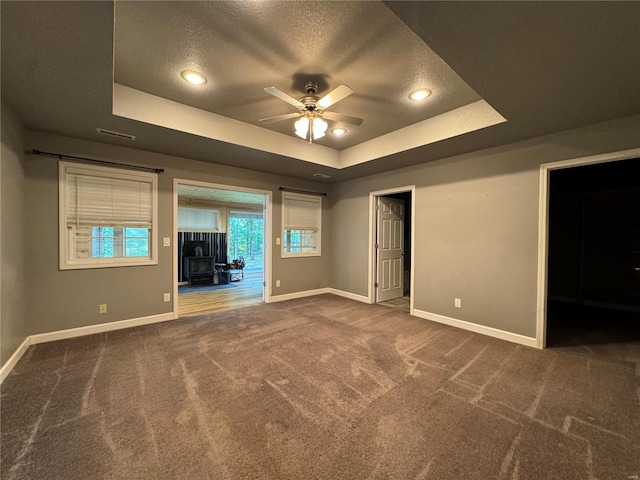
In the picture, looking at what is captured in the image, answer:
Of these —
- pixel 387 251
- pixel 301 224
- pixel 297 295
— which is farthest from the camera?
pixel 301 224

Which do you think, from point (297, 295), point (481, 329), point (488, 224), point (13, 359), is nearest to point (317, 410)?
point (481, 329)

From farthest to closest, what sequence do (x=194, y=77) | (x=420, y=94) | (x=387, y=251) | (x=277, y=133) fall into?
(x=387, y=251) → (x=277, y=133) → (x=420, y=94) → (x=194, y=77)

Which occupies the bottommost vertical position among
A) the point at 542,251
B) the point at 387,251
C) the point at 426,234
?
the point at 387,251

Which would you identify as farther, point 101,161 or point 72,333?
point 101,161

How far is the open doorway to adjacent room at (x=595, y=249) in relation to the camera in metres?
3.97

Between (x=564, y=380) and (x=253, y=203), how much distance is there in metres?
8.17

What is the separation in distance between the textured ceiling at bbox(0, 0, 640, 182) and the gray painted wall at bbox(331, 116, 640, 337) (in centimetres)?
24

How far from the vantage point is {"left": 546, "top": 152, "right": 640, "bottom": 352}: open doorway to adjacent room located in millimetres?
3973

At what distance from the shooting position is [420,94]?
2641 mm

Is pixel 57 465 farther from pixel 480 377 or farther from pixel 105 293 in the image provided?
pixel 480 377

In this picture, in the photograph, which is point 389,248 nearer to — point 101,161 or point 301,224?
point 301,224

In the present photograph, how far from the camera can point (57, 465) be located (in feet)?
4.62

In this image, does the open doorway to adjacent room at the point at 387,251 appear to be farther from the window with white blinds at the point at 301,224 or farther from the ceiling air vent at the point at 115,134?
the ceiling air vent at the point at 115,134

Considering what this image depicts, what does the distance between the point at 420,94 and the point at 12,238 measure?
4.30 m
